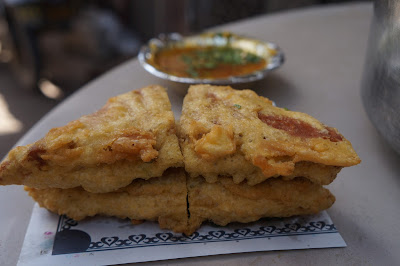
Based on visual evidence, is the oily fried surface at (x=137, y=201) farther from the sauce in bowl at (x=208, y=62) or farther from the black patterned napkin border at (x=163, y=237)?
the sauce in bowl at (x=208, y=62)

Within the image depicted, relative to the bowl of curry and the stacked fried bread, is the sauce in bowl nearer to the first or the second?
the bowl of curry

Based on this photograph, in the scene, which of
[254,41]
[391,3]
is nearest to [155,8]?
[254,41]

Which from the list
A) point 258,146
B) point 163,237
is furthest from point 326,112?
point 163,237

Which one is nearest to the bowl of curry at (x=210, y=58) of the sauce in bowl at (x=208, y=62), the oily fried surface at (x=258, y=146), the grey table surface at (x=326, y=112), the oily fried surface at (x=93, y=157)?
the sauce in bowl at (x=208, y=62)

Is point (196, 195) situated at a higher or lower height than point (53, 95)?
higher

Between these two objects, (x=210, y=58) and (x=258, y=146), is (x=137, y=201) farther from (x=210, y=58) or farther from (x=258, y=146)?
(x=210, y=58)

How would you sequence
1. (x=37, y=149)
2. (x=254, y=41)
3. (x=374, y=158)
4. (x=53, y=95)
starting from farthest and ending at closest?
1. (x=53, y=95)
2. (x=254, y=41)
3. (x=374, y=158)
4. (x=37, y=149)

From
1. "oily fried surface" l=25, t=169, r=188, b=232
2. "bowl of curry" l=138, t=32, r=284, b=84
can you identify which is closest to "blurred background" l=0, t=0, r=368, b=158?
"bowl of curry" l=138, t=32, r=284, b=84

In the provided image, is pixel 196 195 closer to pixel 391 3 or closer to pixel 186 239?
pixel 186 239
